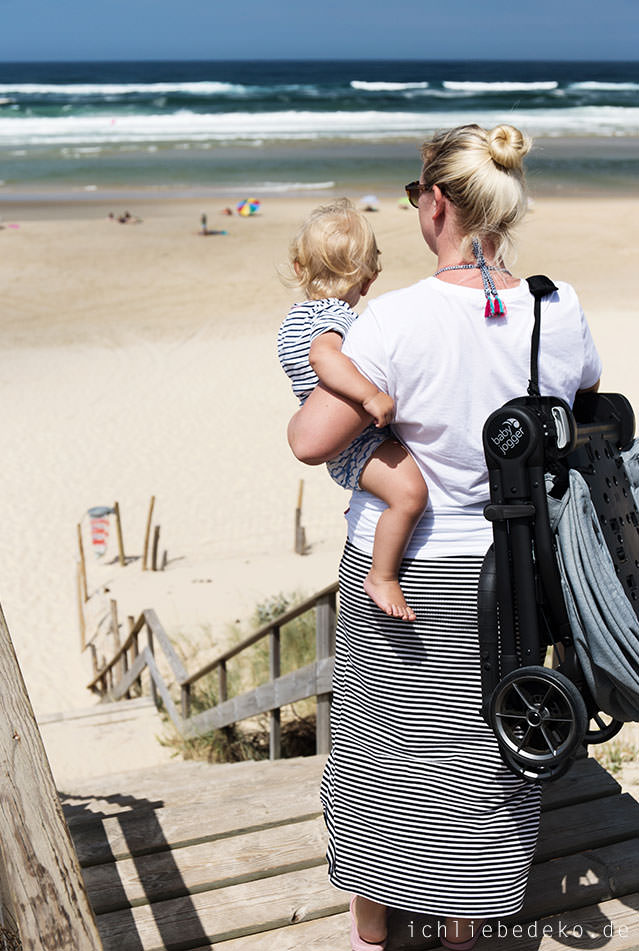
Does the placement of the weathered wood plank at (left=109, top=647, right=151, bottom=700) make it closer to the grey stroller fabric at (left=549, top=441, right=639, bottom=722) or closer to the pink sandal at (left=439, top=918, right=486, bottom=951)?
the pink sandal at (left=439, top=918, right=486, bottom=951)

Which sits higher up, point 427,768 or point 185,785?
point 427,768

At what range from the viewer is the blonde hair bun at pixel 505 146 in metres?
1.83

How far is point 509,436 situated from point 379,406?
0.88ft

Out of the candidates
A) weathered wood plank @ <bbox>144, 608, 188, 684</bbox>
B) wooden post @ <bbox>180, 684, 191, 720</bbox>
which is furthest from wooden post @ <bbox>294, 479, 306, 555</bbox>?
wooden post @ <bbox>180, 684, 191, 720</bbox>

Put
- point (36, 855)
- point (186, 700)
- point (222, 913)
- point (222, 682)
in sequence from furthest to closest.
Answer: point (186, 700)
point (222, 682)
point (222, 913)
point (36, 855)

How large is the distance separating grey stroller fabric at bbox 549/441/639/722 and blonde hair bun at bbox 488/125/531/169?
64 cm

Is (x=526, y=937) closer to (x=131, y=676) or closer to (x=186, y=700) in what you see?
(x=186, y=700)

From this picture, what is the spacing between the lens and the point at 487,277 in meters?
1.87

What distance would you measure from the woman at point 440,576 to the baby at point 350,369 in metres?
0.04

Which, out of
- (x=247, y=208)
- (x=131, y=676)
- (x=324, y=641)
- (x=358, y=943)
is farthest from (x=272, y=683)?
(x=247, y=208)

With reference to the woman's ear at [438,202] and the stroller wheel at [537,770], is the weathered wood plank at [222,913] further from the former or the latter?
the woman's ear at [438,202]

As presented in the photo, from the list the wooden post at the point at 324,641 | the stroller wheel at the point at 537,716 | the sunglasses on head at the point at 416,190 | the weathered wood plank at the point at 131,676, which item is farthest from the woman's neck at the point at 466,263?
the weathered wood plank at the point at 131,676

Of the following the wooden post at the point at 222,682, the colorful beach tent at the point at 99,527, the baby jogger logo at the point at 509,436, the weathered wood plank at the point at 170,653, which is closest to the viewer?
the baby jogger logo at the point at 509,436

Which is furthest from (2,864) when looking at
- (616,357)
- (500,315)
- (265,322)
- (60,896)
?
(265,322)
